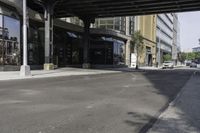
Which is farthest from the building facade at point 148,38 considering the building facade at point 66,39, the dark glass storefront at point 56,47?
the dark glass storefront at point 56,47

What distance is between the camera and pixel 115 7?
49.9m

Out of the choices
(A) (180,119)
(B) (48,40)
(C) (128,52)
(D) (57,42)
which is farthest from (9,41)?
(C) (128,52)

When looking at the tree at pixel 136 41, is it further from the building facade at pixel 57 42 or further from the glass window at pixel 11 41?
the glass window at pixel 11 41

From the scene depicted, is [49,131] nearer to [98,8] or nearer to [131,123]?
[131,123]

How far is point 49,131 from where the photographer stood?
26.7ft

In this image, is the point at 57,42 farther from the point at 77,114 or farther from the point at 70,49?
the point at 77,114

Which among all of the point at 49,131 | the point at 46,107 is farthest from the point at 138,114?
the point at 49,131

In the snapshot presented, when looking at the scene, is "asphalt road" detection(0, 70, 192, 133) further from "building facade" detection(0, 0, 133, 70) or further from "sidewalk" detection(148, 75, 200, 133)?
"building facade" detection(0, 0, 133, 70)

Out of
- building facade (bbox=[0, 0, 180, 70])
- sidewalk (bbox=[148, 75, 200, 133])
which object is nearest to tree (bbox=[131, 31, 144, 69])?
building facade (bbox=[0, 0, 180, 70])

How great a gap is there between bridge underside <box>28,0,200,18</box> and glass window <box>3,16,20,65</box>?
182 inches

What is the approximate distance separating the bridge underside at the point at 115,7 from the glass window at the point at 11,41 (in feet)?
15.2

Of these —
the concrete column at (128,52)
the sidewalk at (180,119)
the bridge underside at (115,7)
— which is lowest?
the sidewalk at (180,119)

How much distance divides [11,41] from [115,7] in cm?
1596

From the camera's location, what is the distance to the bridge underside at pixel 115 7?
46.0 m
